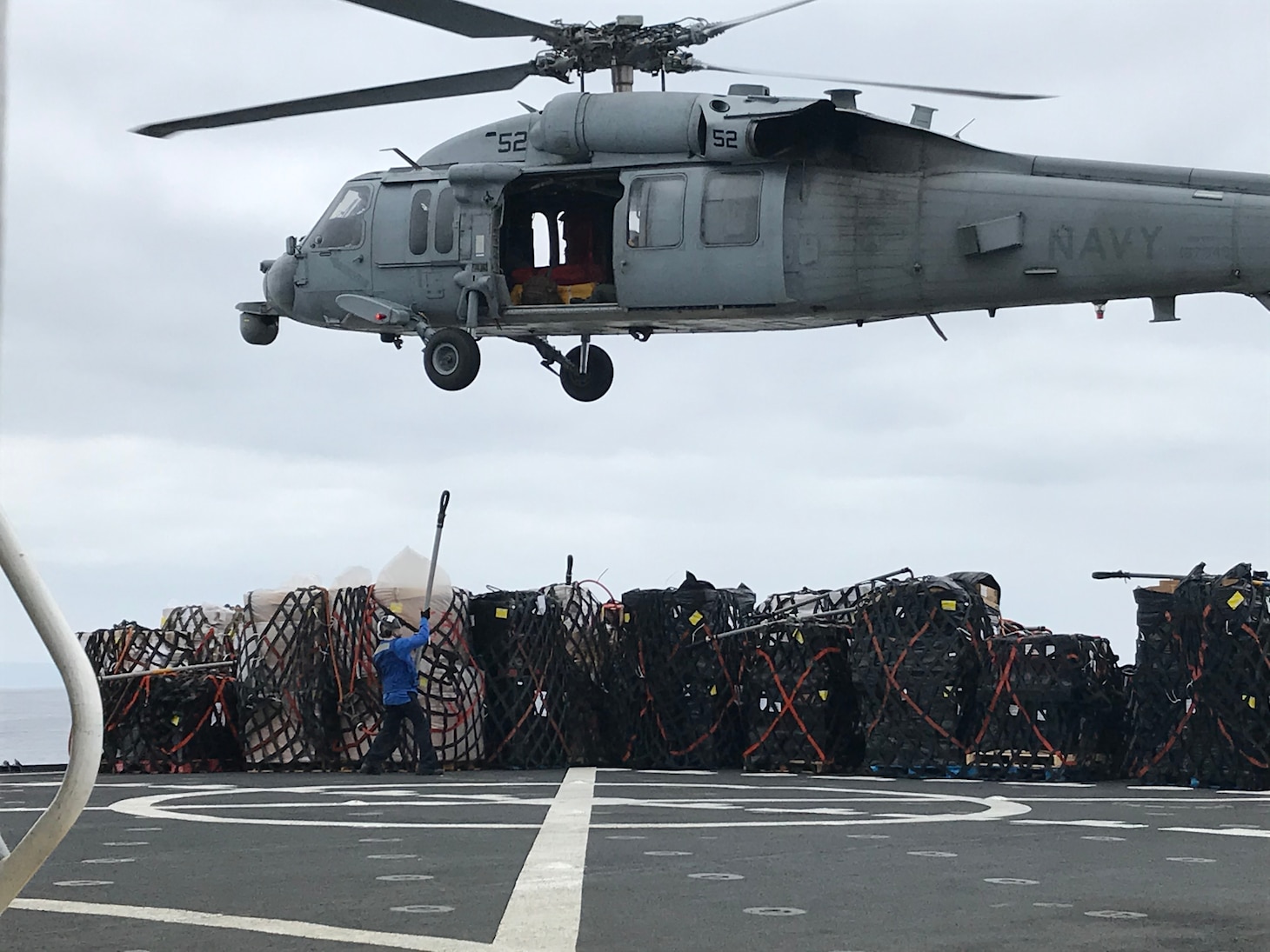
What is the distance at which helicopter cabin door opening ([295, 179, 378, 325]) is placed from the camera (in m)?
21.2

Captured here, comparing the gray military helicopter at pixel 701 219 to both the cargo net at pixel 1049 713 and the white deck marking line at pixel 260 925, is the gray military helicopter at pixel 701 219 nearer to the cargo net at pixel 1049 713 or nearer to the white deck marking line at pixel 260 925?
the cargo net at pixel 1049 713

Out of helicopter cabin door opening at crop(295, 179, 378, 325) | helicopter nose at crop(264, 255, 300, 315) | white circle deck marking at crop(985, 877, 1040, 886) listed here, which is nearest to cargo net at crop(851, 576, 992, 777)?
helicopter cabin door opening at crop(295, 179, 378, 325)

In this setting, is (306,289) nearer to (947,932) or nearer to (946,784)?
(946,784)

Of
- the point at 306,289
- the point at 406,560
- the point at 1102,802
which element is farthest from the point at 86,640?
the point at 1102,802

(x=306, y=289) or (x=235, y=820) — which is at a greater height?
(x=306, y=289)

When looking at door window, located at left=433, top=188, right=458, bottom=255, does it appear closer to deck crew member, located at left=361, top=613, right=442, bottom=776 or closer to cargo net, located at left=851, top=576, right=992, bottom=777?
deck crew member, located at left=361, top=613, right=442, bottom=776

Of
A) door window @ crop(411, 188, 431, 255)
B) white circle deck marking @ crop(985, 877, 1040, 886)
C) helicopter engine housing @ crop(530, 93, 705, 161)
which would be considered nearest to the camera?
white circle deck marking @ crop(985, 877, 1040, 886)

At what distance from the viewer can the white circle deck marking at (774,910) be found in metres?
5.79

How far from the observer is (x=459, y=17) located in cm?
1783

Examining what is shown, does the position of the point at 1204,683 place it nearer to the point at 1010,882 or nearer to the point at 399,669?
the point at 399,669

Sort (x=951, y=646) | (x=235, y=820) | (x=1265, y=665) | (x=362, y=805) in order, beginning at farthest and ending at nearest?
(x=951, y=646), (x=1265, y=665), (x=362, y=805), (x=235, y=820)

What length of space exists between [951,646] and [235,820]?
787cm

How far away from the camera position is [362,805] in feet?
37.8

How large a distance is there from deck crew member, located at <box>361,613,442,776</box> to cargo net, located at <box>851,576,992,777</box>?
166 inches
